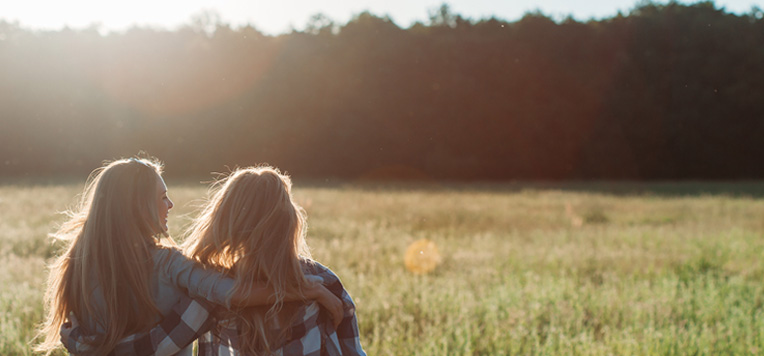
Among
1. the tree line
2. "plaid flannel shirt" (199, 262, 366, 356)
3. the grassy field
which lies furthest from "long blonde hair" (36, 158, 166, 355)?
the tree line

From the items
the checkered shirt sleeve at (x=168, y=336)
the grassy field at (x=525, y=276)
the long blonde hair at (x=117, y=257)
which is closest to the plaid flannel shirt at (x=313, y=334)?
the checkered shirt sleeve at (x=168, y=336)

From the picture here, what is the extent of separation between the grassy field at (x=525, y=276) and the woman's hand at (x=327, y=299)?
1938 millimetres

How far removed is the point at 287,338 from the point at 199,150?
1408 inches

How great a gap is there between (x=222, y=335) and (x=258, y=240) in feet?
1.59

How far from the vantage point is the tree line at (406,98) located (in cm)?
3547

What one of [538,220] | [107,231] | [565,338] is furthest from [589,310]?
[538,220]

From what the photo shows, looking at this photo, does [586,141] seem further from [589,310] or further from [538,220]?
[589,310]

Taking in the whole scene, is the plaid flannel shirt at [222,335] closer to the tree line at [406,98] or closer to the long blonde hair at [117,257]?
the long blonde hair at [117,257]

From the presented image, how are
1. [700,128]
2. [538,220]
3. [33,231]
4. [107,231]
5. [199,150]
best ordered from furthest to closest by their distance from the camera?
[700,128] < [199,150] < [538,220] < [33,231] < [107,231]

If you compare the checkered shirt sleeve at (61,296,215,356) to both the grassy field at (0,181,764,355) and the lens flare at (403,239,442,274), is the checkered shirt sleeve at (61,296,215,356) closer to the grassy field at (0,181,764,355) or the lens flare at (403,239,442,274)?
the grassy field at (0,181,764,355)

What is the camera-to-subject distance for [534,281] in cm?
730

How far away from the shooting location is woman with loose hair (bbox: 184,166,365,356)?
7.88ft

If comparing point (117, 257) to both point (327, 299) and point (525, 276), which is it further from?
point (525, 276)

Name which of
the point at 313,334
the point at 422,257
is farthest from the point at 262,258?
the point at 422,257
